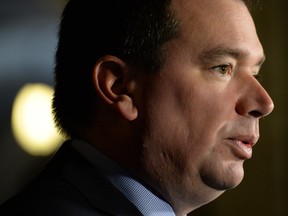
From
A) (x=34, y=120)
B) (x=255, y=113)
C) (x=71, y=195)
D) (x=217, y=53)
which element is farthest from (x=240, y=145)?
(x=34, y=120)

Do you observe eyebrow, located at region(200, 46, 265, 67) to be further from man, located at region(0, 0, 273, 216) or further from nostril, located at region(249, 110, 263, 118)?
nostril, located at region(249, 110, 263, 118)

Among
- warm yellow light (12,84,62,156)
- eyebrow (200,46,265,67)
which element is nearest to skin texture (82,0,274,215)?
eyebrow (200,46,265,67)

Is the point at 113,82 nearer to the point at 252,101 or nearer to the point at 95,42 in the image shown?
the point at 95,42

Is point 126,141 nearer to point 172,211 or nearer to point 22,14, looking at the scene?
point 172,211

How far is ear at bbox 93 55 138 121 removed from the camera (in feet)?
3.74

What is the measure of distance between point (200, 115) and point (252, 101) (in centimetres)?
10

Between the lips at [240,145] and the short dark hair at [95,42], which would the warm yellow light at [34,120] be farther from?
the lips at [240,145]

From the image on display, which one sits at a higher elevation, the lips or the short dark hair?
the short dark hair

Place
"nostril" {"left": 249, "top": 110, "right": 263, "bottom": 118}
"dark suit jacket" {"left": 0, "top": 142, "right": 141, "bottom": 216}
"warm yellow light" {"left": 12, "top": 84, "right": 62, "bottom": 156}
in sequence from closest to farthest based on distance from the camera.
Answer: "dark suit jacket" {"left": 0, "top": 142, "right": 141, "bottom": 216}, "nostril" {"left": 249, "top": 110, "right": 263, "bottom": 118}, "warm yellow light" {"left": 12, "top": 84, "right": 62, "bottom": 156}

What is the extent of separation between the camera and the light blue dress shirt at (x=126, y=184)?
1091 millimetres

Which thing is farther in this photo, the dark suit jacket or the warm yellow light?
the warm yellow light

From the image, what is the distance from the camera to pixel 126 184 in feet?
3.60

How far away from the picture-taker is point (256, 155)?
274 cm

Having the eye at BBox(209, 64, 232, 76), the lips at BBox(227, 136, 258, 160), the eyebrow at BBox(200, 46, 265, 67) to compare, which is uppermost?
the eyebrow at BBox(200, 46, 265, 67)
